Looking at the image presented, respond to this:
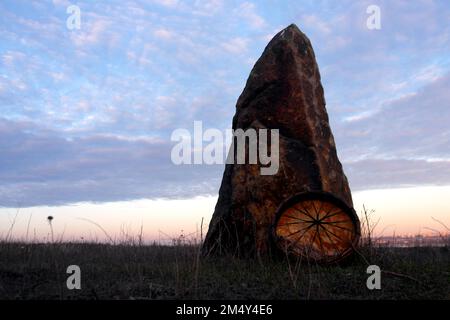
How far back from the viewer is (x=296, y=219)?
732cm

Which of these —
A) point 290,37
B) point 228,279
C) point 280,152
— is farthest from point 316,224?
point 290,37

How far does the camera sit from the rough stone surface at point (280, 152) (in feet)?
25.7

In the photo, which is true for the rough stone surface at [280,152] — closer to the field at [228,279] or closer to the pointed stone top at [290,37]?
the pointed stone top at [290,37]

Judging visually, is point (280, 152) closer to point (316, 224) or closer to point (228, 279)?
point (316, 224)

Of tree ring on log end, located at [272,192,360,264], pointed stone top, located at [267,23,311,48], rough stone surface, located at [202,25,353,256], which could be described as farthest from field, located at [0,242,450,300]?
pointed stone top, located at [267,23,311,48]

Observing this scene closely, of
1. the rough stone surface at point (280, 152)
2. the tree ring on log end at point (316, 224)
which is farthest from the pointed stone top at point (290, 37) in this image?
the tree ring on log end at point (316, 224)

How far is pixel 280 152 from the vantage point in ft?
26.5

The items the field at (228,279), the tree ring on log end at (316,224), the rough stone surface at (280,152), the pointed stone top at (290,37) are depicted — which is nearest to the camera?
the field at (228,279)

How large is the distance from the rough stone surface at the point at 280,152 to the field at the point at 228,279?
0.71 metres

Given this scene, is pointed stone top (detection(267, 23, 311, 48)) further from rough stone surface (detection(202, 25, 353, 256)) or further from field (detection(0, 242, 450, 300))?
field (detection(0, 242, 450, 300))

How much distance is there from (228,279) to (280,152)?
2849 millimetres

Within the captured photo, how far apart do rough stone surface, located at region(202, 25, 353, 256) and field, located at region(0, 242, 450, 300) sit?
0.71 m
